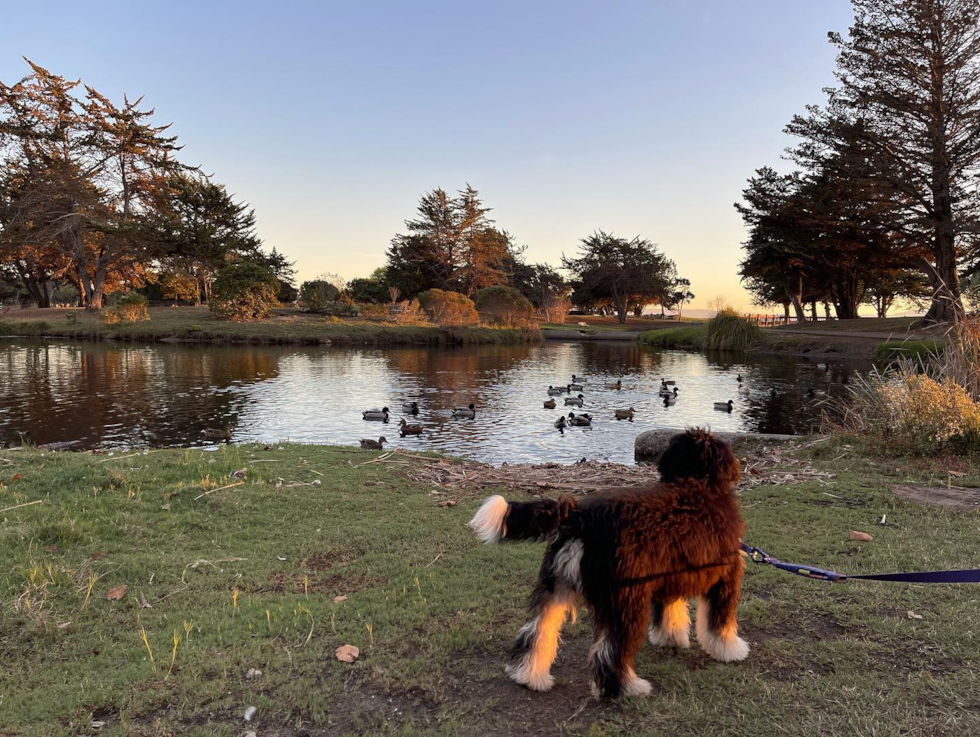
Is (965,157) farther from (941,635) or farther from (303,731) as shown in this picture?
(303,731)

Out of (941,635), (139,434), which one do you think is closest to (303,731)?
(941,635)

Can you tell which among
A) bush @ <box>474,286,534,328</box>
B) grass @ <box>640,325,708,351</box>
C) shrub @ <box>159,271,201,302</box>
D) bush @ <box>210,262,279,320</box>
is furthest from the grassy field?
shrub @ <box>159,271,201,302</box>

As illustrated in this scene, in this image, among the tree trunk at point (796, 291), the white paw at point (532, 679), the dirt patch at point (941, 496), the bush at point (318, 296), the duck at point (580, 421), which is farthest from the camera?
the bush at point (318, 296)

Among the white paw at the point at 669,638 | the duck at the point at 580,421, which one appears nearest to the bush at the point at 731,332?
the duck at the point at 580,421

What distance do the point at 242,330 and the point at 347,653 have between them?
48688 mm

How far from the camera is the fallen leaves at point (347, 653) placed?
373cm

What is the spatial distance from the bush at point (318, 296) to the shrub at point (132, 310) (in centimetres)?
1636

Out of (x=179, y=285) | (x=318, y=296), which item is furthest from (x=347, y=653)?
(x=179, y=285)

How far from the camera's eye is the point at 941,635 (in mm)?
3850

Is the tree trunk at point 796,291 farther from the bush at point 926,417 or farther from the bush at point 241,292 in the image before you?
the bush at point 926,417

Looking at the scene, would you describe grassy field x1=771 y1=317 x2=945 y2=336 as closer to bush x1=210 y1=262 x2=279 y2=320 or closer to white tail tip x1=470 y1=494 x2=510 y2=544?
white tail tip x1=470 y1=494 x2=510 y2=544

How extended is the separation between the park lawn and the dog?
0.26 meters

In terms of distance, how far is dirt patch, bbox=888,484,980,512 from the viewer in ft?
22.9

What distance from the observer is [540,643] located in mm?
3348
